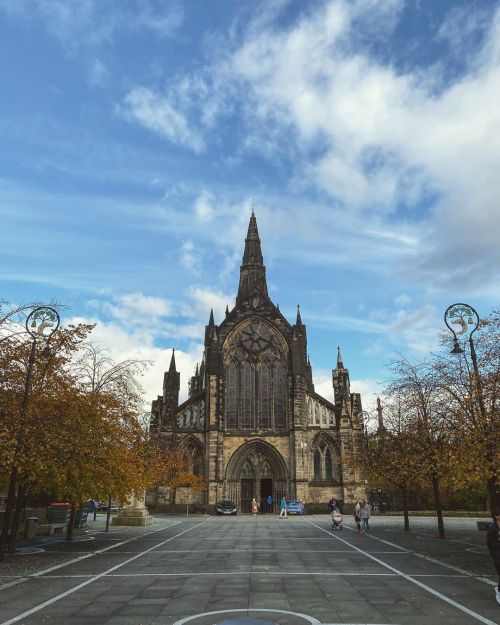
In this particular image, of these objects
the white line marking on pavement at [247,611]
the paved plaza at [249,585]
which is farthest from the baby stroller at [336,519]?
the white line marking on pavement at [247,611]

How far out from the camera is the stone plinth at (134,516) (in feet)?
99.5

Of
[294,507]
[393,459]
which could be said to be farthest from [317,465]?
[393,459]

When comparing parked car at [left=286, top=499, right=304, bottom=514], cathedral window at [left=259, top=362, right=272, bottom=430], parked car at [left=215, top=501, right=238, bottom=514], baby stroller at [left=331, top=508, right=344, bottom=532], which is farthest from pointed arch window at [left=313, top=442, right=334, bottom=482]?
baby stroller at [left=331, top=508, right=344, bottom=532]

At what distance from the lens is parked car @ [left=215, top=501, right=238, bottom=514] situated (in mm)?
43031

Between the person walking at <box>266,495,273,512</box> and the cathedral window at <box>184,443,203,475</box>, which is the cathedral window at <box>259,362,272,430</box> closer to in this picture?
the person walking at <box>266,495,273,512</box>

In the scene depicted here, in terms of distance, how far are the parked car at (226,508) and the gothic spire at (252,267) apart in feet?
75.7

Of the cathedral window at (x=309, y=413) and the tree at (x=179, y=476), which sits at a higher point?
the cathedral window at (x=309, y=413)

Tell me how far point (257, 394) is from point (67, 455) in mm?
32734

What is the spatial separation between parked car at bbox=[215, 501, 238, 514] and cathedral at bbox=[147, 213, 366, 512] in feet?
4.23

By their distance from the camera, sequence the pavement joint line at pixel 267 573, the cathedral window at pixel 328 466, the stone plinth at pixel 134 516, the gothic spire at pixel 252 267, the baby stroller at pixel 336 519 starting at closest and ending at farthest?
the pavement joint line at pixel 267 573 < the baby stroller at pixel 336 519 < the stone plinth at pixel 134 516 < the cathedral window at pixel 328 466 < the gothic spire at pixel 252 267

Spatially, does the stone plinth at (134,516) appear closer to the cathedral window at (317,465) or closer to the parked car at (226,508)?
the parked car at (226,508)

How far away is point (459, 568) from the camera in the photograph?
13953mm

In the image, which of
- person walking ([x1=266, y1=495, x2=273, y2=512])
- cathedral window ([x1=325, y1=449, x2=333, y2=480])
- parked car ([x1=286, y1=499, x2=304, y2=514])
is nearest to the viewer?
parked car ([x1=286, y1=499, x2=304, y2=514])

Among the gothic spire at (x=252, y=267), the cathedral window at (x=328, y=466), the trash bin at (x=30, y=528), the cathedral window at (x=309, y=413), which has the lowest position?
the trash bin at (x=30, y=528)
